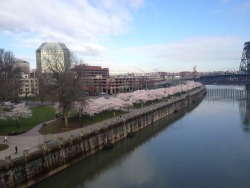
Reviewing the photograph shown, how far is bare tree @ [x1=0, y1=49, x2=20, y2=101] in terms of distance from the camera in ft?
133

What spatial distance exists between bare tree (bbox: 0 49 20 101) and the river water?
14.2 metres

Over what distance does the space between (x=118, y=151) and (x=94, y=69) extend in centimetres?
14189

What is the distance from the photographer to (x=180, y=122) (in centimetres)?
6600

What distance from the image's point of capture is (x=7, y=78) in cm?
5556

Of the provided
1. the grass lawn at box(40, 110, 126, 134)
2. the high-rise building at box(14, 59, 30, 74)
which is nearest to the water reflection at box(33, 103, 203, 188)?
the grass lawn at box(40, 110, 126, 134)

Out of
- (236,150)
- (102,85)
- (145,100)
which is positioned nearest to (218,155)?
(236,150)

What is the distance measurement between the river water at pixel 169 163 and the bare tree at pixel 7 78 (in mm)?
14153

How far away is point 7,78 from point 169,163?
3436 centimetres

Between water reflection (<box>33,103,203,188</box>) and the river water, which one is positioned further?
water reflection (<box>33,103,203,188</box>)

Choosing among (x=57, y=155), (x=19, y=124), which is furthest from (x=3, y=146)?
(x=19, y=124)

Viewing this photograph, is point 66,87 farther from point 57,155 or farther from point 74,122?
point 57,155

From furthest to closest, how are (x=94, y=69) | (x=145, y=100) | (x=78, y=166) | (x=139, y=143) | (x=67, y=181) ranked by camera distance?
(x=94, y=69)
(x=145, y=100)
(x=139, y=143)
(x=78, y=166)
(x=67, y=181)

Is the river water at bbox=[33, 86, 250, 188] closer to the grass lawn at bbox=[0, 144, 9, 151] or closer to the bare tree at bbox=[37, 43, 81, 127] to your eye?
the grass lawn at bbox=[0, 144, 9, 151]

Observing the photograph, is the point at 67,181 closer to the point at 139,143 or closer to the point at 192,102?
the point at 139,143
